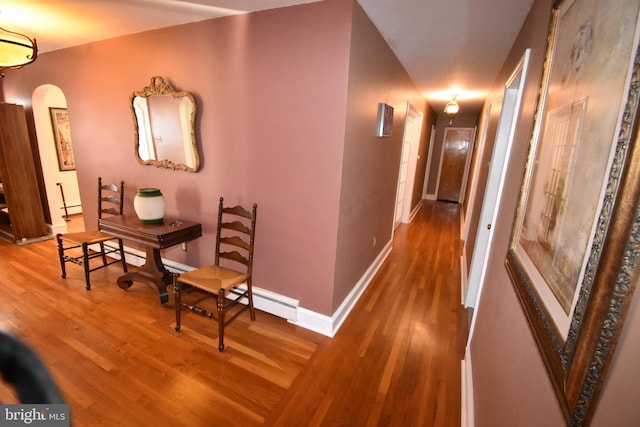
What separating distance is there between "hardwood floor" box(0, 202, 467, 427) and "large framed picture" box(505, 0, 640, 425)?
1211mm

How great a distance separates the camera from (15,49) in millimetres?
1764

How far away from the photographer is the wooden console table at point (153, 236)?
2244mm

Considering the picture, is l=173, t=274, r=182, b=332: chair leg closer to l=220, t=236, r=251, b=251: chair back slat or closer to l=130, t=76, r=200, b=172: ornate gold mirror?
l=220, t=236, r=251, b=251: chair back slat

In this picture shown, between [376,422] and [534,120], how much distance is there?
68.7 inches

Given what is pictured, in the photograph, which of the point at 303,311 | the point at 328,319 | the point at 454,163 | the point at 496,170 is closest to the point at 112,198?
the point at 303,311

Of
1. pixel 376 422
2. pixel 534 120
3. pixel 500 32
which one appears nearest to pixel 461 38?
pixel 500 32

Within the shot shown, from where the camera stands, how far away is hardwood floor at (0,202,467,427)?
155 cm

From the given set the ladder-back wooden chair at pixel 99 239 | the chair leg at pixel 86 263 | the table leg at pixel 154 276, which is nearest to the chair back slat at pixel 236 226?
the table leg at pixel 154 276

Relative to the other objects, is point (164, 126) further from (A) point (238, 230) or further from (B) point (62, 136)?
(B) point (62, 136)

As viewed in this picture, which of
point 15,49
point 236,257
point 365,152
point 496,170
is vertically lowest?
point 236,257

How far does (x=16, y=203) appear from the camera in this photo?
3.53 metres

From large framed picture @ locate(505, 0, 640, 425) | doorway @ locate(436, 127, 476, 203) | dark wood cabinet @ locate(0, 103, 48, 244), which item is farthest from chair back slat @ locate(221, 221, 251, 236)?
doorway @ locate(436, 127, 476, 203)

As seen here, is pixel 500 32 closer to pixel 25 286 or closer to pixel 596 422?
pixel 596 422

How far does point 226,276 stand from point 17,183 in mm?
3606
